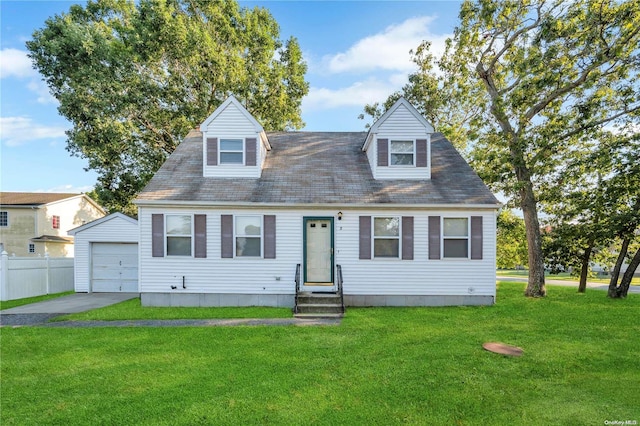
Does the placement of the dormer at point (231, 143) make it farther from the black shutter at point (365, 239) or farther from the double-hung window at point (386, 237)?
the double-hung window at point (386, 237)

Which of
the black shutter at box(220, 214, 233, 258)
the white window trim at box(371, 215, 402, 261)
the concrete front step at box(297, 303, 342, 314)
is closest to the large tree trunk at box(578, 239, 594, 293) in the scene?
the white window trim at box(371, 215, 402, 261)

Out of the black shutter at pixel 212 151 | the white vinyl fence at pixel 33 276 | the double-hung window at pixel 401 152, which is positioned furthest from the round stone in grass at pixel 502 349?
the white vinyl fence at pixel 33 276

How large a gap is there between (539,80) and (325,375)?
44.8ft

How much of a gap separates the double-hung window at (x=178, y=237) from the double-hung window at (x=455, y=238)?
27.9 ft

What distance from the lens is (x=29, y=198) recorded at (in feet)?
93.4

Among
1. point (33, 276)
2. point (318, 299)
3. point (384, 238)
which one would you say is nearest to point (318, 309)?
point (318, 299)

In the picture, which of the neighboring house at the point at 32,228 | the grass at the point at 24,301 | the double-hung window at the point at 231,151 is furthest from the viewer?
the neighboring house at the point at 32,228

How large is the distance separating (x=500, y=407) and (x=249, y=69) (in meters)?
20.9

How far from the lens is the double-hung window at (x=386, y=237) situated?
11008 millimetres

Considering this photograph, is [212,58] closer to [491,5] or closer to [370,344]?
[491,5]

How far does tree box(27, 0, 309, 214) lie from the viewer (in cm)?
1738

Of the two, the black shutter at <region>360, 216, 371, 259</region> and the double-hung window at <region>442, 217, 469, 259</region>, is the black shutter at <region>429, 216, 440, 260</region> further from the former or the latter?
the black shutter at <region>360, 216, 371, 259</region>

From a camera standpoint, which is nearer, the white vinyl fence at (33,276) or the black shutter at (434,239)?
the black shutter at (434,239)

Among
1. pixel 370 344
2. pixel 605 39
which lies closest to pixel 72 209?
pixel 370 344
